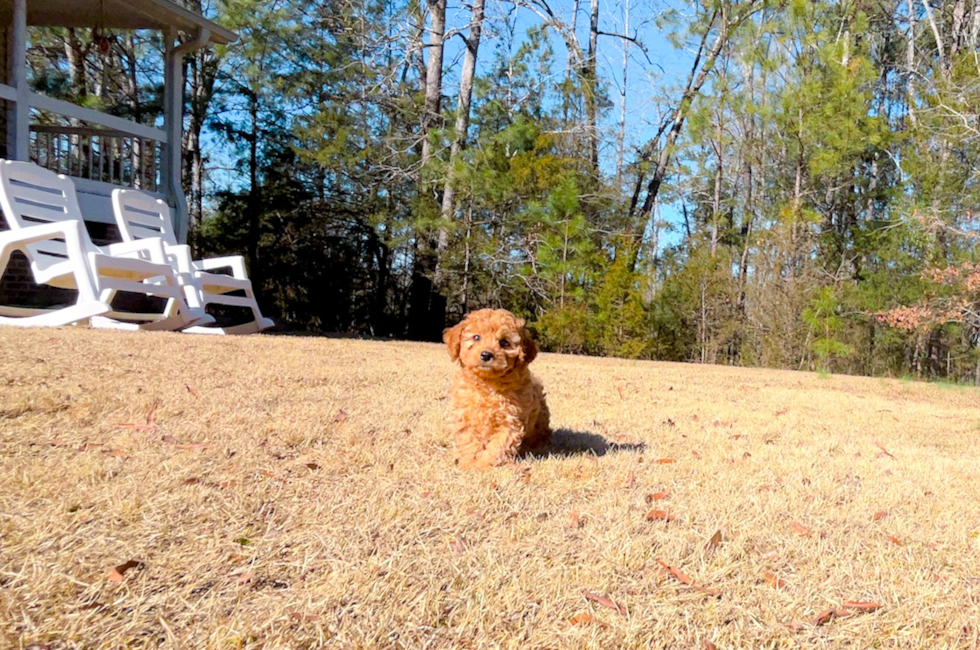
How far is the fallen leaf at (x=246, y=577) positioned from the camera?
5.63ft

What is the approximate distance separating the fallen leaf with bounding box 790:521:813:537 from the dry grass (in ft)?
0.06

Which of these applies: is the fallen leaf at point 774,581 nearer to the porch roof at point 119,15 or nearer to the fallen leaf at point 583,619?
the fallen leaf at point 583,619

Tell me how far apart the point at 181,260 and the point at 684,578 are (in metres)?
7.44

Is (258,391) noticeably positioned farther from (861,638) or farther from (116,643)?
(861,638)

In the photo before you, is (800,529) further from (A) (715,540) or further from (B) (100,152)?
(B) (100,152)

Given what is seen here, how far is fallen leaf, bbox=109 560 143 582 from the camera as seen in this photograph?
5.49ft

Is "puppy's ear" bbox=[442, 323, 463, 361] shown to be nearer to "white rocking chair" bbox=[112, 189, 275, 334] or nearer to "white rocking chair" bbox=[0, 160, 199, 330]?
"white rocking chair" bbox=[0, 160, 199, 330]

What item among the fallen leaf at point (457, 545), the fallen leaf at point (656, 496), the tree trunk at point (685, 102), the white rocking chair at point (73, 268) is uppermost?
the tree trunk at point (685, 102)

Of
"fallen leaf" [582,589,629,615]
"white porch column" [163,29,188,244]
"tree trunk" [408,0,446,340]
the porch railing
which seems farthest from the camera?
"tree trunk" [408,0,446,340]

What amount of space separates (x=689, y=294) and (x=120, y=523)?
10.5 metres

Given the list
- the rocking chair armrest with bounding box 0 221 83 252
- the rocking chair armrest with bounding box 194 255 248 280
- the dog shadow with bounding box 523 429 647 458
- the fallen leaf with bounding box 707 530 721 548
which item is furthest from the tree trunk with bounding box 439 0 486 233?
the fallen leaf with bounding box 707 530 721 548

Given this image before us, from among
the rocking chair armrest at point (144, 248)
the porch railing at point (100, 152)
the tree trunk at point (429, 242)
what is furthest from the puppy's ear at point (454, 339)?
the tree trunk at point (429, 242)

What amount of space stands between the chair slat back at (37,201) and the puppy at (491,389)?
5102mm

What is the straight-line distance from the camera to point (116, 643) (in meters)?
1.42
